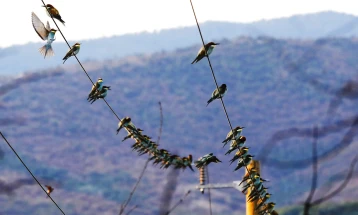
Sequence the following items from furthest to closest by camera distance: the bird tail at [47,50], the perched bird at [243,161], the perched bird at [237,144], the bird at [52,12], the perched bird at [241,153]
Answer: the perched bird at [243,161] < the perched bird at [241,153] < the perched bird at [237,144] < the bird at [52,12] < the bird tail at [47,50]

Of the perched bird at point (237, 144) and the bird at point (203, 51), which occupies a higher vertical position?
the bird at point (203, 51)

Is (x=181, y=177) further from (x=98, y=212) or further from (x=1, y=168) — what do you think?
(x=1, y=168)

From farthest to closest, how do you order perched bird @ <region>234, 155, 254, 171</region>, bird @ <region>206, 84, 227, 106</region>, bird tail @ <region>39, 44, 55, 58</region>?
perched bird @ <region>234, 155, 254, 171</region> < bird @ <region>206, 84, 227, 106</region> < bird tail @ <region>39, 44, 55, 58</region>

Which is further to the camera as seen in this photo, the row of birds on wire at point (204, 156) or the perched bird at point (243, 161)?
the perched bird at point (243, 161)

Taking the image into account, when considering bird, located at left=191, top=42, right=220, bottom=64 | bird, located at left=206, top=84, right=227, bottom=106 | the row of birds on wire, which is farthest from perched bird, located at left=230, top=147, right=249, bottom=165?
bird, located at left=191, top=42, right=220, bottom=64

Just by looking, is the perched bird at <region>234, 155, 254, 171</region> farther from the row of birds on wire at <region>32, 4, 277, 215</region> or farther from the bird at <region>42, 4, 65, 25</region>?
the bird at <region>42, 4, 65, 25</region>

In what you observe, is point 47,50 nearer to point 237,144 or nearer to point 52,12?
point 52,12

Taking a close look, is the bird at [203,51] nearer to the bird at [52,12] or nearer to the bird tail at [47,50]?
the bird tail at [47,50]

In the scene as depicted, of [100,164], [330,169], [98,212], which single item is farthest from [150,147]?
[100,164]

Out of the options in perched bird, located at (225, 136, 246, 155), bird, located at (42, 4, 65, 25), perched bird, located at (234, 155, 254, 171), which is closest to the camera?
bird, located at (42, 4, 65, 25)

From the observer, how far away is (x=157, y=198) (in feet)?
568

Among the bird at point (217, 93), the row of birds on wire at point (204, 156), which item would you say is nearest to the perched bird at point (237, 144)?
the row of birds on wire at point (204, 156)

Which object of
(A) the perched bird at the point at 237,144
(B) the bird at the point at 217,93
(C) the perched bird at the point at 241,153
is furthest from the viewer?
(C) the perched bird at the point at 241,153

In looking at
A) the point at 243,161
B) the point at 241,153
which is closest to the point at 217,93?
the point at 241,153
